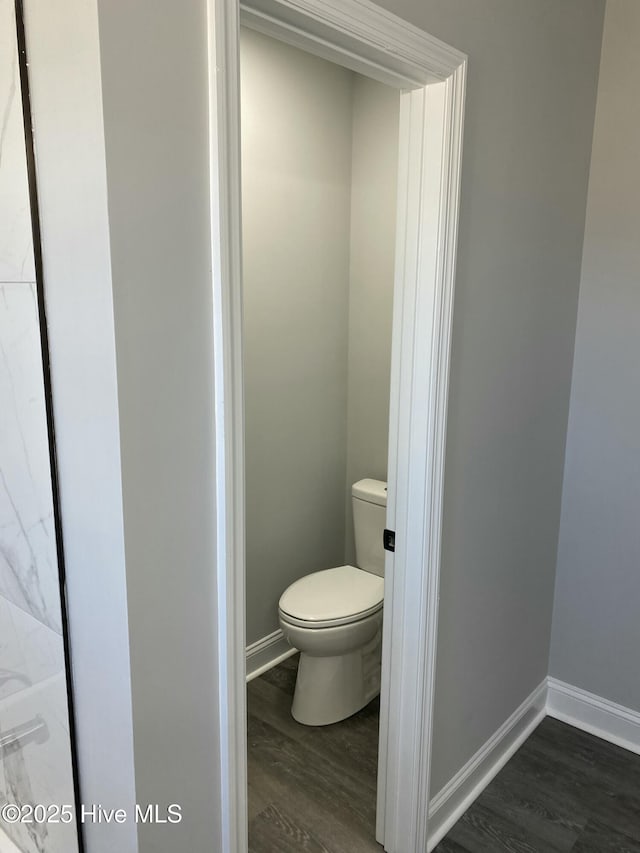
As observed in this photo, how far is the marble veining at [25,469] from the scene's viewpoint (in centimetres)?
115

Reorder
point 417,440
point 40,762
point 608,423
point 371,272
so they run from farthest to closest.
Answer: point 371,272
point 608,423
point 417,440
point 40,762

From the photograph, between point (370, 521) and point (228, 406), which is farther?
point (370, 521)

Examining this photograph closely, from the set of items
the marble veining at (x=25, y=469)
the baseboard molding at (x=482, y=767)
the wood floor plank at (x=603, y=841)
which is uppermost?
the marble veining at (x=25, y=469)

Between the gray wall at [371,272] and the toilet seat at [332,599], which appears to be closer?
the toilet seat at [332,599]

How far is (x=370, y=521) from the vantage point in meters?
2.66

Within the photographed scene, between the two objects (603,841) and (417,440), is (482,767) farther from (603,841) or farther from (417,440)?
(417,440)

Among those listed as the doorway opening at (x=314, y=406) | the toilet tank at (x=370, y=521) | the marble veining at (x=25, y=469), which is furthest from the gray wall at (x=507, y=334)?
the marble veining at (x=25, y=469)

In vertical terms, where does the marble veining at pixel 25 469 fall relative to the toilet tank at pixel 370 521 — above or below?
above

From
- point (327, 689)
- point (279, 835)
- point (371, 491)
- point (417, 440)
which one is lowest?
point (279, 835)

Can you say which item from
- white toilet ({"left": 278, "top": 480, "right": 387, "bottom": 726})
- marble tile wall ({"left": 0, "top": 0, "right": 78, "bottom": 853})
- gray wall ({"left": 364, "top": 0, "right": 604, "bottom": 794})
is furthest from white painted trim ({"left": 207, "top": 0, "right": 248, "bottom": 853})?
white toilet ({"left": 278, "top": 480, "right": 387, "bottom": 726})

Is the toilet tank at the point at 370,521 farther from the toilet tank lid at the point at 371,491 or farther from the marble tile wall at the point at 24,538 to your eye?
the marble tile wall at the point at 24,538

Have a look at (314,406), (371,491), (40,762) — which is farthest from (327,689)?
(40,762)

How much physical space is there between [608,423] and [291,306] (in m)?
1.23

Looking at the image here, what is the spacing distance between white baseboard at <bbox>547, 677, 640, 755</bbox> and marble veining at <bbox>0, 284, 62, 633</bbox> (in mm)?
1969
